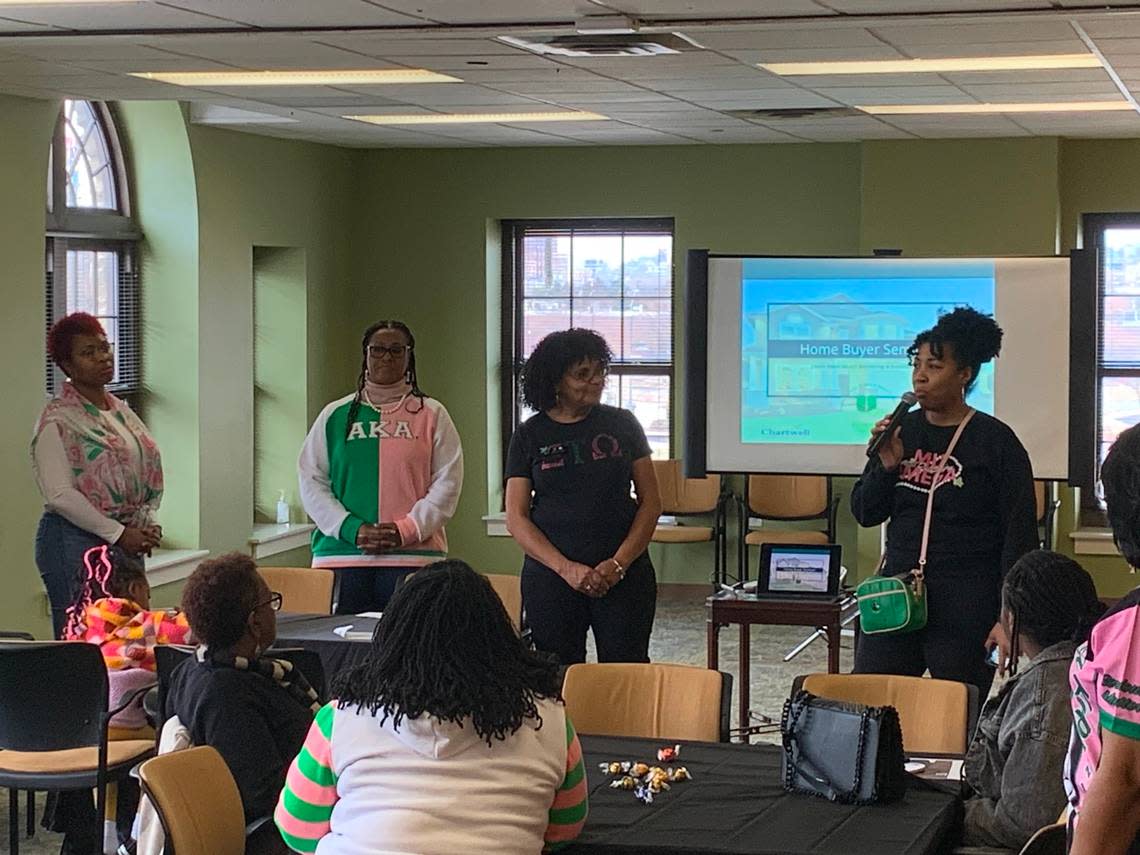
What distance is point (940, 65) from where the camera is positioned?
617 cm

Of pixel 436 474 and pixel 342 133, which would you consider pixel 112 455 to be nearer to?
pixel 436 474

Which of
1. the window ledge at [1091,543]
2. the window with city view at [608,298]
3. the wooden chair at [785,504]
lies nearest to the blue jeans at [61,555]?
the wooden chair at [785,504]

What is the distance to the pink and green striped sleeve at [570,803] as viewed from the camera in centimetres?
294

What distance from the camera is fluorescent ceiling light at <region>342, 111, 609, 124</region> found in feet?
27.2

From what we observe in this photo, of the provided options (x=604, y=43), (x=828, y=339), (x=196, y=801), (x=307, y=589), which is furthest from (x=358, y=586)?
(x=196, y=801)

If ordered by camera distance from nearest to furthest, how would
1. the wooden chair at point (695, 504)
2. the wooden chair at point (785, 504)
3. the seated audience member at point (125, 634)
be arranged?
the seated audience member at point (125, 634), the wooden chair at point (785, 504), the wooden chair at point (695, 504)

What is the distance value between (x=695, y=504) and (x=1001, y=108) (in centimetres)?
322

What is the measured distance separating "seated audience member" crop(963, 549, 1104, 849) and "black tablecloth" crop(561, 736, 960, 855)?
0.09 meters

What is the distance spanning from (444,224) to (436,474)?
5.03 meters

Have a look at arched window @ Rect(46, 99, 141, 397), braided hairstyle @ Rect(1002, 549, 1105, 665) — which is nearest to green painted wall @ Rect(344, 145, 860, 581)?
arched window @ Rect(46, 99, 141, 397)

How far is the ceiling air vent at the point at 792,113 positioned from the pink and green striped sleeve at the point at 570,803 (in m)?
5.45

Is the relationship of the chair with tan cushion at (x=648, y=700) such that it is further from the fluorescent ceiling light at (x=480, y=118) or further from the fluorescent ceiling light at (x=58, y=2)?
the fluorescent ceiling light at (x=480, y=118)

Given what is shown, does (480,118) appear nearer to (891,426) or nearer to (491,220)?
(491,220)

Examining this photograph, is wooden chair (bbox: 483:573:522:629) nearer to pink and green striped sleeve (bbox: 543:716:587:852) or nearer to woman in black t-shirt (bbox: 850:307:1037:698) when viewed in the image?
woman in black t-shirt (bbox: 850:307:1037:698)
